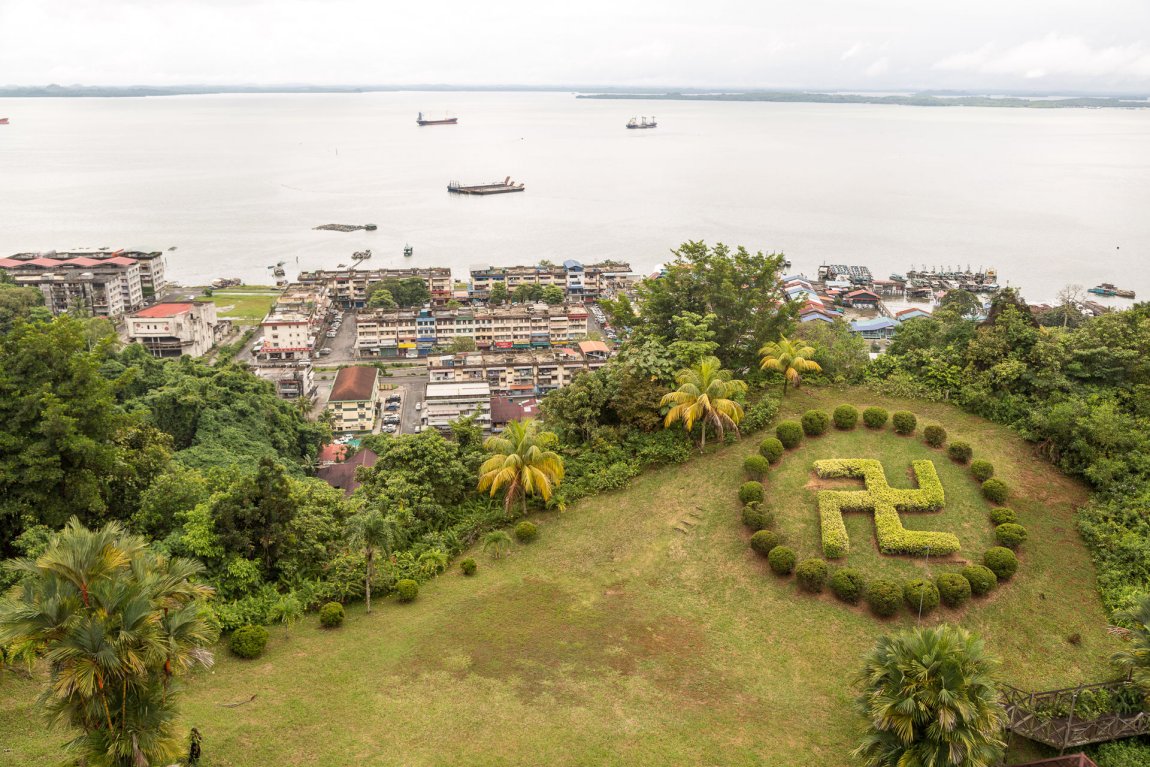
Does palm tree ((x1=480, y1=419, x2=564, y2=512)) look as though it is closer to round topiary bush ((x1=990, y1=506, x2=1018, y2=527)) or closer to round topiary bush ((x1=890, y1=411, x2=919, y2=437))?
round topiary bush ((x1=890, y1=411, x2=919, y2=437))

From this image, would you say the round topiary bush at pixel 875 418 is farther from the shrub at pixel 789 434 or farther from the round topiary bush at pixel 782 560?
the round topiary bush at pixel 782 560

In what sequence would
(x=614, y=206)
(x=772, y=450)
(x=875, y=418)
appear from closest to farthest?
(x=772, y=450), (x=875, y=418), (x=614, y=206)

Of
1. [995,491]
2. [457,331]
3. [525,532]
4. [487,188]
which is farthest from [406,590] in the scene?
[487,188]

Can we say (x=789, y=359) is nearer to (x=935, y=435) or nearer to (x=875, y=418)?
(x=875, y=418)

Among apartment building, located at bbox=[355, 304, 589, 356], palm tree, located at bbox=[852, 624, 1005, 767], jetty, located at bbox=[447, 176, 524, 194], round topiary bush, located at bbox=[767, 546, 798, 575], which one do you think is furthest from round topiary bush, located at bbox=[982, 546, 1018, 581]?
jetty, located at bbox=[447, 176, 524, 194]

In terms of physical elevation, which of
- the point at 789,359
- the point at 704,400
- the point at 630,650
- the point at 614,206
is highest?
the point at 789,359

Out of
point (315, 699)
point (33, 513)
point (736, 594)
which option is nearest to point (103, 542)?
point (315, 699)
